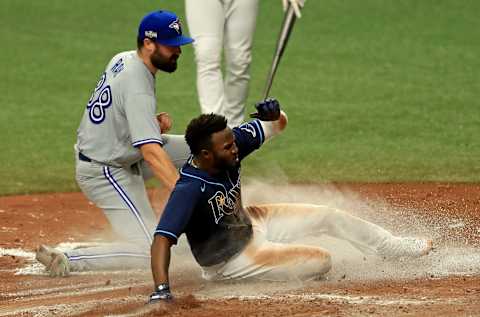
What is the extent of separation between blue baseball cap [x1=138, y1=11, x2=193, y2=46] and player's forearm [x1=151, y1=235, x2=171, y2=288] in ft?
5.29

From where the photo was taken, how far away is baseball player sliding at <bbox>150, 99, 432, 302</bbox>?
6617 mm

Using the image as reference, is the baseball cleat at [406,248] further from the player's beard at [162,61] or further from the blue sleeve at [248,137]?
the player's beard at [162,61]

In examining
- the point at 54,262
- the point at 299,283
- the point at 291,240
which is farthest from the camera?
the point at 54,262

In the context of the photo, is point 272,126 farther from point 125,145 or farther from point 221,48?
point 221,48

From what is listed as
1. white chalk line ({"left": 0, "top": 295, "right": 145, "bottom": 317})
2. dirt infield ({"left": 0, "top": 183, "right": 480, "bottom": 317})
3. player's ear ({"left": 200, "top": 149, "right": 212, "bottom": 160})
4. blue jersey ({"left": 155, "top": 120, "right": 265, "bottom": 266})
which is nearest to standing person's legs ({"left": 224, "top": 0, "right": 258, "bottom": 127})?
dirt infield ({"left": 0, "top": 183, "right": 480, "bottom": 317})

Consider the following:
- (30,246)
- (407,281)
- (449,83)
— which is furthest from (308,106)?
(407,281)

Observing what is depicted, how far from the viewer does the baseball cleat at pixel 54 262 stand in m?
7.59

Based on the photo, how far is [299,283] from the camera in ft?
22.7

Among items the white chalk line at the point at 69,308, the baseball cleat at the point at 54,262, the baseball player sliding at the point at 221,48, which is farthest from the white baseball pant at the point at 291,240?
the baseball player sliding at the point at 221,48

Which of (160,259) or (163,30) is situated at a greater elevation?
(163,30)

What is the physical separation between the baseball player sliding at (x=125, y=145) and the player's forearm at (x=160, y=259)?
935 mm

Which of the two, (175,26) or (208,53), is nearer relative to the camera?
(175,26)

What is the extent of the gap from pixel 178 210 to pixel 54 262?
4.52 ft

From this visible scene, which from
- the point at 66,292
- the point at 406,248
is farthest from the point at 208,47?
the point at 66,292
